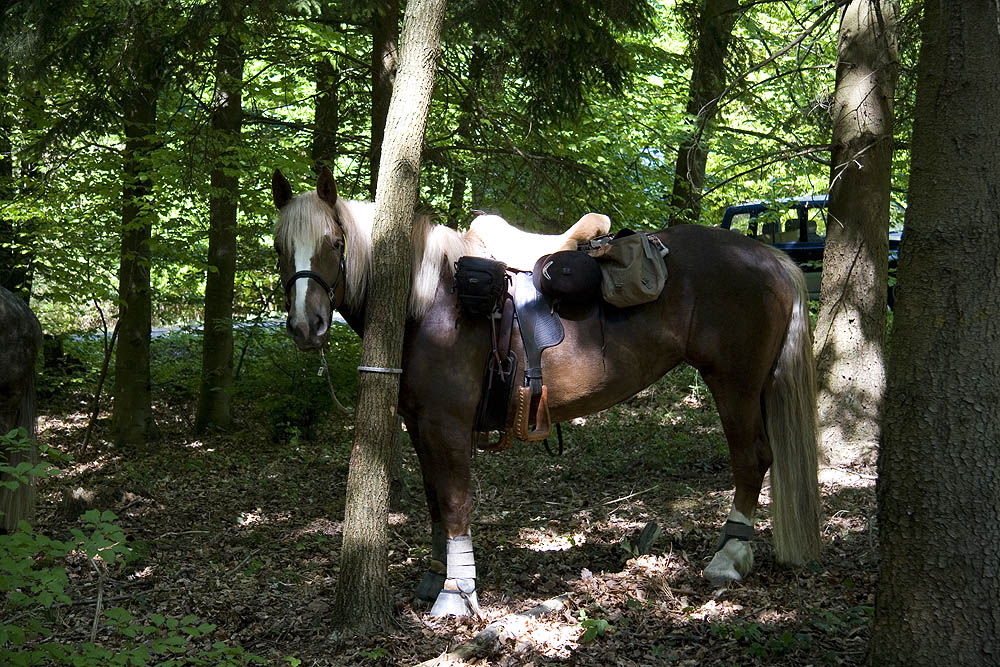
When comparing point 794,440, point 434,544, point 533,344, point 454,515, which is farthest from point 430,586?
point 794,440

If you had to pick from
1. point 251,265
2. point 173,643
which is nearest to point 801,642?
point 173,643

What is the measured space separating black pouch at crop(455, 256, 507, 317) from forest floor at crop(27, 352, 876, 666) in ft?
5.69

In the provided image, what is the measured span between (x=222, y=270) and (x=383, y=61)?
4414 millimetres

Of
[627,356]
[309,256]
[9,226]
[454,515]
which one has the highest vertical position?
[9,226]

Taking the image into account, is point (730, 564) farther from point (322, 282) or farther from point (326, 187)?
point (326, 187)

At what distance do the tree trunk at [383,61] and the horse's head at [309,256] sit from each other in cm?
238

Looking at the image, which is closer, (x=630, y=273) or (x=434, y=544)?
(x=630, y=273)

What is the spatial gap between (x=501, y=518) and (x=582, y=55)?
4.18m

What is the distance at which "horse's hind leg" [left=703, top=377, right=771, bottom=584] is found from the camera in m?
4.85

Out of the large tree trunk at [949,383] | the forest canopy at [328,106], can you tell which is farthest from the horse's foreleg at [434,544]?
the forest canopy at [328,106]

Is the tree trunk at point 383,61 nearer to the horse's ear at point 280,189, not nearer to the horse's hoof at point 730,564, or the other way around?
the horse's ear at point 280,189

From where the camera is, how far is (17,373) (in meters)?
6.10

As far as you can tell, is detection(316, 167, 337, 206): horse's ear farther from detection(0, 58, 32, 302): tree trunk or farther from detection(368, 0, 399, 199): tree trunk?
detection(0, 58, 32, 302): tree trunk

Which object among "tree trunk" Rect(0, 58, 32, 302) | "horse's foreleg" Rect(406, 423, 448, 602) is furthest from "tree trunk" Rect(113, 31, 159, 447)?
"horse's foreleg" Rect(406, 423, 448, 602)
